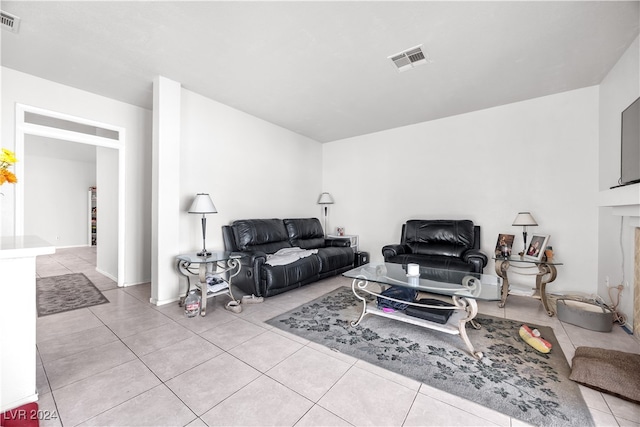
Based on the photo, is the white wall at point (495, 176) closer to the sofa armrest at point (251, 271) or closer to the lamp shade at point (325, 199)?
the lamp shade at point (325, 199)

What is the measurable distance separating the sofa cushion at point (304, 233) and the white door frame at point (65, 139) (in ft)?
7.93

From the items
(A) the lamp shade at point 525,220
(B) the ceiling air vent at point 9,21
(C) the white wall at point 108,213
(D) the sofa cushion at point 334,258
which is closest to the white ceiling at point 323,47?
(B) the ceiling air vent at point 9,21

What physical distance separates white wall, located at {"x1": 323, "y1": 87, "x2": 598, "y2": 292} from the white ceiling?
0.42 metres

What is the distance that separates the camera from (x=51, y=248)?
149cm

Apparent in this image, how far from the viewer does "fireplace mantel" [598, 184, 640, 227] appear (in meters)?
2.22

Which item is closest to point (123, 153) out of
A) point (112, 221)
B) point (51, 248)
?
point (112, 221)

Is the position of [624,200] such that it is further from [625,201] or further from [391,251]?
[391,251]

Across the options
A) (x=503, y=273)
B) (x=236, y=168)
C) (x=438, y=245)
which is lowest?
(x=503, y=273)

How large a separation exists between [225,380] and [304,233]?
3.08 metres

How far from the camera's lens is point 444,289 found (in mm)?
2205

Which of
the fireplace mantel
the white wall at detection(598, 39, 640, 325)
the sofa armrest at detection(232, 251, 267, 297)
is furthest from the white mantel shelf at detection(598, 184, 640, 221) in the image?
the sofa armrest at detection(232, 251, 267, 297)

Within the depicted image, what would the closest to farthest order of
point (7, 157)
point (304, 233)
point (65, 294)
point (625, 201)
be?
point (7, 157) < point (625, 201) < point (65, 294) < point (304, 233)

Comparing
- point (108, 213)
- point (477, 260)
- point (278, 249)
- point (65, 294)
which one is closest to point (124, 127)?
point (108, 213)

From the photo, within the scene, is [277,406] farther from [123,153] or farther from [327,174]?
[327,174]
